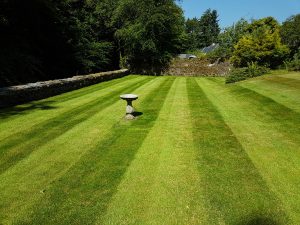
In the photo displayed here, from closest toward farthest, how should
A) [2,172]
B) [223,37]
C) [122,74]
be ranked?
[2,172], [122,74], [223,37]

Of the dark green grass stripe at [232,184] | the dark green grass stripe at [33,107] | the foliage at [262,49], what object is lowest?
the dark green grass stripe at [33,107]

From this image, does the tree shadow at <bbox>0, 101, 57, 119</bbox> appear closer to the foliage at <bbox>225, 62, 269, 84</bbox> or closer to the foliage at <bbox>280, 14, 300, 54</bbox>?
the foliage at <bbox>225, 62, 269, 84</bbox>

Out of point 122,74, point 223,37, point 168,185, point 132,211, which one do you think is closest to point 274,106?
point 168,185

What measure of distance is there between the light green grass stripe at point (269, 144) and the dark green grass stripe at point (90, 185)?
3.07 m

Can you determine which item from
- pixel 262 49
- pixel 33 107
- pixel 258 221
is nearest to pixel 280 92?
pixel 33 107

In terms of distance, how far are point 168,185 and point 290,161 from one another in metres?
3.09

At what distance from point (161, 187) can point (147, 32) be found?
36.8 metres

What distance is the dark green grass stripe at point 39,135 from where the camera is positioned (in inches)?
310

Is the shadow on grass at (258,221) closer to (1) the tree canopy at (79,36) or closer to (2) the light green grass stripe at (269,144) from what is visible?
(2) the light green grass stripe at (269,144)

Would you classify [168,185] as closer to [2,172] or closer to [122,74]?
[2,172]

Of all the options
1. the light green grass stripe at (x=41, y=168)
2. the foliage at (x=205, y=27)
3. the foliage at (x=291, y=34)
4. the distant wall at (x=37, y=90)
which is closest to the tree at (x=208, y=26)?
the foliage at (x=205, y=27)

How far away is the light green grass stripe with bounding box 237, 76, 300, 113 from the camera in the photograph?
13.3 metres

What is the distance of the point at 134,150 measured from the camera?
833cm

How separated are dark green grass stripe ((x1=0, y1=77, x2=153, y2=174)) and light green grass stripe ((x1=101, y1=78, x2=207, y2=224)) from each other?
2898 millimetres
